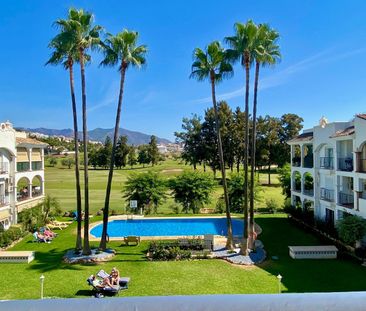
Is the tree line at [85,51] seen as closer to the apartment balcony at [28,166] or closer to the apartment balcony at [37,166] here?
the apartment balcony at [28,166]

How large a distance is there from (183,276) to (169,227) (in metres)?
14.1

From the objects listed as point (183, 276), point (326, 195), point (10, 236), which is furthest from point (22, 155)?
point (326, 195)

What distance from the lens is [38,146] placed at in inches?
1361

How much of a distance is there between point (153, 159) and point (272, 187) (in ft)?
195

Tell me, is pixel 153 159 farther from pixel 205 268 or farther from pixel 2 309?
pixel 2 309

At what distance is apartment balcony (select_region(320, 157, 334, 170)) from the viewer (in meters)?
26.7

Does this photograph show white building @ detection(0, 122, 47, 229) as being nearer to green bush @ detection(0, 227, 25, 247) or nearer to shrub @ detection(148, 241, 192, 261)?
green bush @ detection(0, 227, 25, 247)

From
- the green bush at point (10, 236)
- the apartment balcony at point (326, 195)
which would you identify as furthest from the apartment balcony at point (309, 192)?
the green bush at point (10, 236)

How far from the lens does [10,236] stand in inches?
944

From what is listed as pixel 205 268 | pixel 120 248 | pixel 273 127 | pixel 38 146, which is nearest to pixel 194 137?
A: pixel 273 127

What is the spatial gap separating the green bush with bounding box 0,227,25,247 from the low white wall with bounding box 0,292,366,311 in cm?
2422

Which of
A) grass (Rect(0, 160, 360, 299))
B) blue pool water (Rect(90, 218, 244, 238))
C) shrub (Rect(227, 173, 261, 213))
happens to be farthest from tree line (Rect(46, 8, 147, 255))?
shrub (Rect(227, 173, 261, 213))

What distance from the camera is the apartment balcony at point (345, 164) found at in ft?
78.2

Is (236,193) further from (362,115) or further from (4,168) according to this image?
(4,168)
